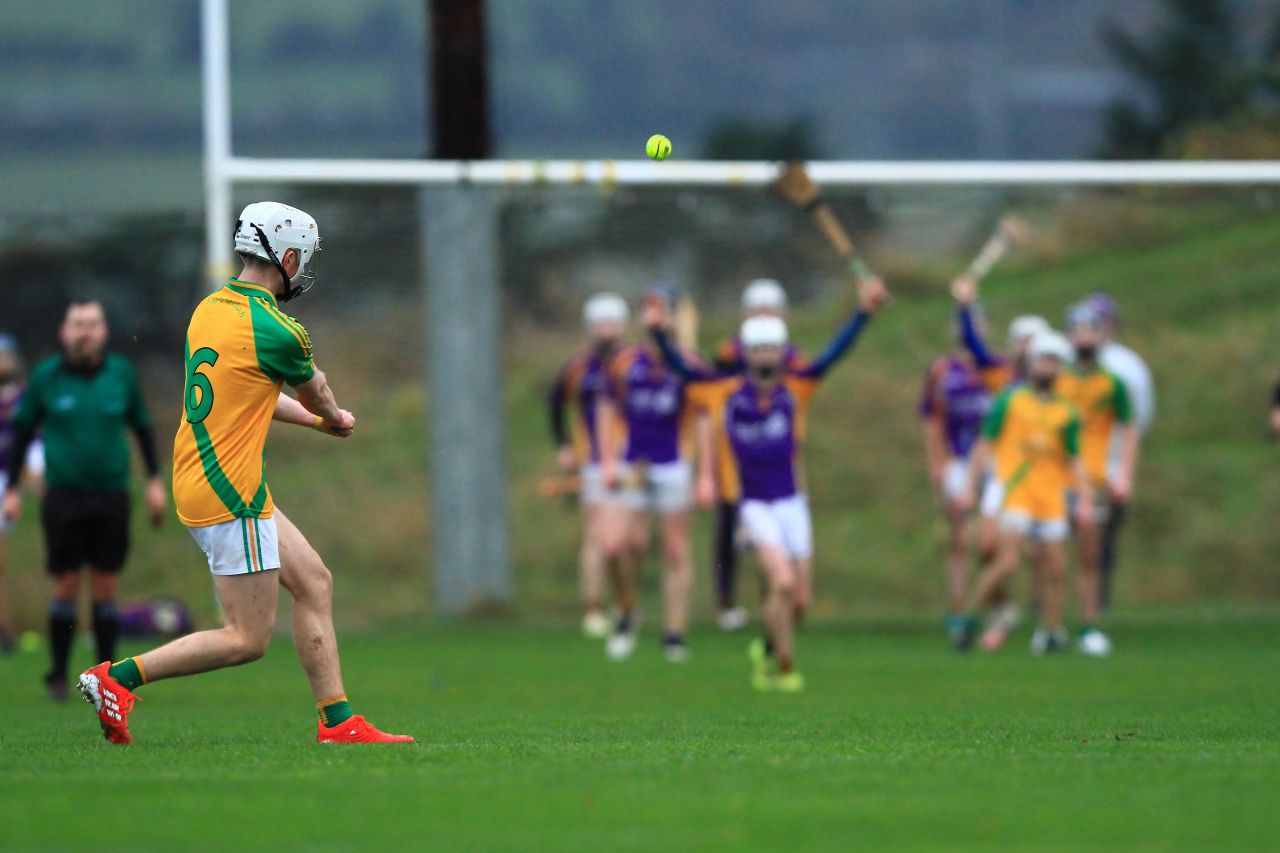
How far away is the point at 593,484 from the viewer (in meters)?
16.7

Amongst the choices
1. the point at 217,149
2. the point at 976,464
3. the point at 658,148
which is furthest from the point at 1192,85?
the point at 658,148

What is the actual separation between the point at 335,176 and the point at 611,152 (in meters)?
9.17

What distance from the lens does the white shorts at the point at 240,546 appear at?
26.3 feet

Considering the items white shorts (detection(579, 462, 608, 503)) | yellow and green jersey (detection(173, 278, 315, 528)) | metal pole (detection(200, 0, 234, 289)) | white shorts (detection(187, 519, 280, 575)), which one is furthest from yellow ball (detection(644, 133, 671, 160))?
metal pole (detection(200, 0, 234, 289))

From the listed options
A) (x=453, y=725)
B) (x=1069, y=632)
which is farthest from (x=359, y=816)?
(x=1069, y=632)

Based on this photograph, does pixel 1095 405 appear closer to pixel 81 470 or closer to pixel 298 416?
pixel 81 470

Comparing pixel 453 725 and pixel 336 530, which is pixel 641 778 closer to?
pixel 453 725

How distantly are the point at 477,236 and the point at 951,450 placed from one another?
465 centimetres

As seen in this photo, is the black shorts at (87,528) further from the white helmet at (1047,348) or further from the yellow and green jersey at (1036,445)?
the white helmet at (1047,348)

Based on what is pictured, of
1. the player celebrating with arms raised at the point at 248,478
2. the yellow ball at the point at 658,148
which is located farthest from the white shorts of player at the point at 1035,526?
the player celebrating with arms raised at the point at 248,478

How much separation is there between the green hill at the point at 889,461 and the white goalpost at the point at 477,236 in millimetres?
880

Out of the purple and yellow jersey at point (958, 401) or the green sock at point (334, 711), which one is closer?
the green sock at point (334, 711)

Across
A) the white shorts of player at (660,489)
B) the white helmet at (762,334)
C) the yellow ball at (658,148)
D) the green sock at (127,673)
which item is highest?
the yellow ball at (658,148)

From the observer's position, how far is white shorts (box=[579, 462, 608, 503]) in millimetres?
16469
